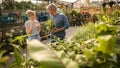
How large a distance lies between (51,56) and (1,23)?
7501 millimetres

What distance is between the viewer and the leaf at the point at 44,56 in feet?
2.05

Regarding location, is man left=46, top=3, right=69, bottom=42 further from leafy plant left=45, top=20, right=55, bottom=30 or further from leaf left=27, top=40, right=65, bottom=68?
leaf left=27, top=40, right=65, bottom=68

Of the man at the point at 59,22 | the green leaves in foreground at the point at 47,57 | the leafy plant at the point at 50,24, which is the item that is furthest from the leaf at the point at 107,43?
the man at the point at 59,22

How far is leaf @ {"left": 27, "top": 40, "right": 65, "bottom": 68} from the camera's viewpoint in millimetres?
625

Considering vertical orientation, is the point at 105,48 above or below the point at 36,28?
above

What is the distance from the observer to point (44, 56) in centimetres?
65

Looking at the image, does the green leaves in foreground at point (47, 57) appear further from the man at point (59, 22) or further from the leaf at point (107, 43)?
the man at point (59, 22)

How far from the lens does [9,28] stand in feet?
27.7

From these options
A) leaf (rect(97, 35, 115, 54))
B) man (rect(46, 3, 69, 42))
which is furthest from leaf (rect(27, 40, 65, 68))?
man (rect(46, 3, 69, 42))

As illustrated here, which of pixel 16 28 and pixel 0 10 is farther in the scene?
pixel 16 28

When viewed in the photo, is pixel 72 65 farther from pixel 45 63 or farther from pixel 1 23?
pixel 1 23

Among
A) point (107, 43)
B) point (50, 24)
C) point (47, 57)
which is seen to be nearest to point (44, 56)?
point (47, 57)

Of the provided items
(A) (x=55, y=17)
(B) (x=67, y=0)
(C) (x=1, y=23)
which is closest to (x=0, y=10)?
(C) (x=1, y=23)

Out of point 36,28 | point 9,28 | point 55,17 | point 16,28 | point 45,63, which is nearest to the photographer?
point 45,63
